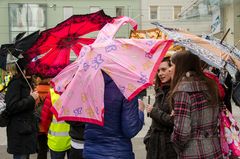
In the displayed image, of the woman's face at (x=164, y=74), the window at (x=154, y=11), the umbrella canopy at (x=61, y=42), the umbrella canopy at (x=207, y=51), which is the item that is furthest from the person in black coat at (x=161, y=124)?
the window at (x=154, y=11)

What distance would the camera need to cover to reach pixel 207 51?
3.04m

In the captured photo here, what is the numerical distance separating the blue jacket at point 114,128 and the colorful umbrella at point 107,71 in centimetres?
14

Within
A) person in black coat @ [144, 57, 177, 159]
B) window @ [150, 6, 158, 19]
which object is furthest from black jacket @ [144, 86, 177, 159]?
window @ [150, 6, 158, 19]

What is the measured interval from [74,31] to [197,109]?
1.32 m

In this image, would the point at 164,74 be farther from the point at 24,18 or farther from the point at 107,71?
the point at 24,18

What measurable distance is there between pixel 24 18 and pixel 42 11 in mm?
1976

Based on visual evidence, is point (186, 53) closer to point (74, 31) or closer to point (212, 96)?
point (212, 96)

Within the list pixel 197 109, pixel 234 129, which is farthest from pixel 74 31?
pixel 234 129

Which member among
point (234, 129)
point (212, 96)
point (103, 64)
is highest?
point (103, 64)

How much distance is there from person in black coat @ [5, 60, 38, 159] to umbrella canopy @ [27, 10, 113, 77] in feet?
1.47

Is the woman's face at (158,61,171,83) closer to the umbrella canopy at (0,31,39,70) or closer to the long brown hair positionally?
the long brown hair

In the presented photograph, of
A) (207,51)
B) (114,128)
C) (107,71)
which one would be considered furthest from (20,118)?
(207,51)

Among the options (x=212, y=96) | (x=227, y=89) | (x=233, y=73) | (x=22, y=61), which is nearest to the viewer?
(x=233, y=73)

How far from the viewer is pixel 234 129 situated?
3.62m
